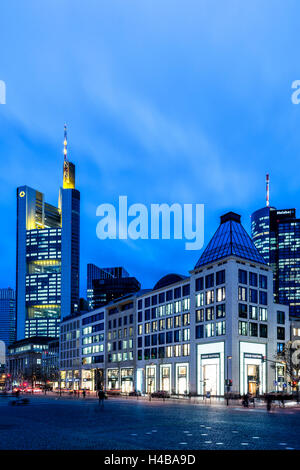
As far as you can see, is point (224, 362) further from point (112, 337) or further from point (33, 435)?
point (33, 435)

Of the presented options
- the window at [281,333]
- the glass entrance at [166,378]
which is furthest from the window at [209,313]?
the glass entrance at [166,378]

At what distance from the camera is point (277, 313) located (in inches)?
3979

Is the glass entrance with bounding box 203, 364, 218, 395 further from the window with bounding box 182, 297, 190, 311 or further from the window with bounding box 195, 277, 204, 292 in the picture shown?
the window with bounding box 195, 277, 204, 292

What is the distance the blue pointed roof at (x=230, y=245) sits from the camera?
97.1m

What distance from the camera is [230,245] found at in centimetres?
9681

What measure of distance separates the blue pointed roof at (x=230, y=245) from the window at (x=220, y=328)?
12582 millimetres

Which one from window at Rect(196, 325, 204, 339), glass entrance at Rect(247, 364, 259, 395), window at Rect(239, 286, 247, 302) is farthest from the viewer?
window at Rect(196, 325, 204, 339)

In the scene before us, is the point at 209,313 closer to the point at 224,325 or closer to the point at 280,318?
the point at 224,325

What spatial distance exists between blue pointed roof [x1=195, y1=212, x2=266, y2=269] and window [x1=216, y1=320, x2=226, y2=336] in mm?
12582

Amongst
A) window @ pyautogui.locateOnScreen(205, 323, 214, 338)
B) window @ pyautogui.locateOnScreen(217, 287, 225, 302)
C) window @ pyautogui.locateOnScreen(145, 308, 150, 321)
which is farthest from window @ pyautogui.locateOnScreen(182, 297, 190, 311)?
window @ pyautogui.locateOnScreen(145, 308, 150, 321)

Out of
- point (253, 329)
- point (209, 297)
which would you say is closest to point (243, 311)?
point (253, 329)

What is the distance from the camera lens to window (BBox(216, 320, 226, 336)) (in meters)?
91.3

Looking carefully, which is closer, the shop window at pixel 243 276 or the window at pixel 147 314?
the shop window at pixel 243 276

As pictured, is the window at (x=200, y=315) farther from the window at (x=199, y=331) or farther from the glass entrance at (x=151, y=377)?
the glass entrance at (x=151, y=377)
